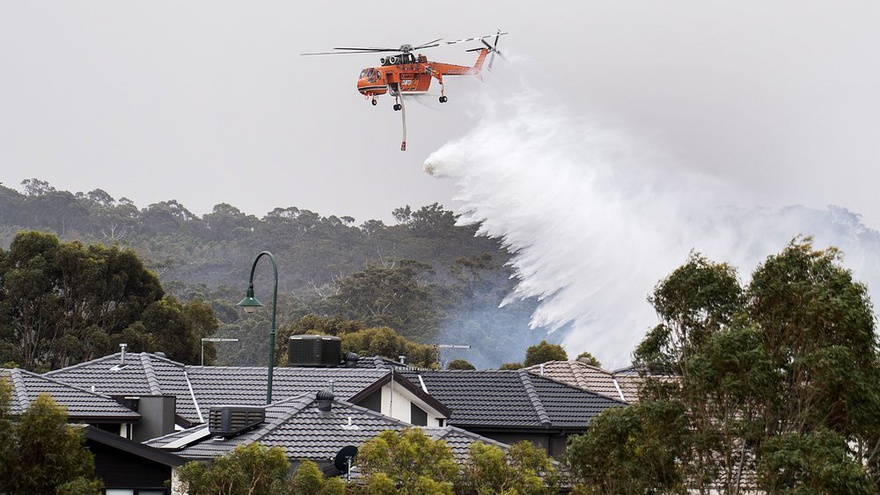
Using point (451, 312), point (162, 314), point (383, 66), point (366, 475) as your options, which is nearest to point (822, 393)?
point (366, 475)

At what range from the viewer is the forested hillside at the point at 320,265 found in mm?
140500

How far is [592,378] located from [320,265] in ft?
427

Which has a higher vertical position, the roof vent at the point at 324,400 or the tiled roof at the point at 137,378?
the tiled roof at the point at 137,378

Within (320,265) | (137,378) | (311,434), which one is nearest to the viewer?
(311,434)

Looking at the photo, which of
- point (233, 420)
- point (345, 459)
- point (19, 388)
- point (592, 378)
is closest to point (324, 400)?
point (233, 420)

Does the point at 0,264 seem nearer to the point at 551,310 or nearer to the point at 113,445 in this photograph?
the point at 551,310

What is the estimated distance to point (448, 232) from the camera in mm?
172875

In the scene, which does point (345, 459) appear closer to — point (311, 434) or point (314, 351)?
point (311, 434)

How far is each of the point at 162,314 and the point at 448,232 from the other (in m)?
81.1

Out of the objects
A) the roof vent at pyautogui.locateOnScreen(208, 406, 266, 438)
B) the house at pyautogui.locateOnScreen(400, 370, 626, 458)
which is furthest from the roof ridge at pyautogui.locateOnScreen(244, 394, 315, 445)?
the house at pyautogui.locateOnScreen(400, 370, 626, 458)

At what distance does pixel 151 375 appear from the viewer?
44.2m

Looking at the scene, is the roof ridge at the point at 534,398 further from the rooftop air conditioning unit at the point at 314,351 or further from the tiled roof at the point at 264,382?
the rooftop air conditioning unit at the point at 314,351

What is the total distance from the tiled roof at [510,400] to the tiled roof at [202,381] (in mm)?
Answer: 3057

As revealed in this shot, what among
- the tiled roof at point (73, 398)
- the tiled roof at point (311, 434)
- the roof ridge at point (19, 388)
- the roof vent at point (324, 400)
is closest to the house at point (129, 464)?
the tiled roof at point (311, 434)
